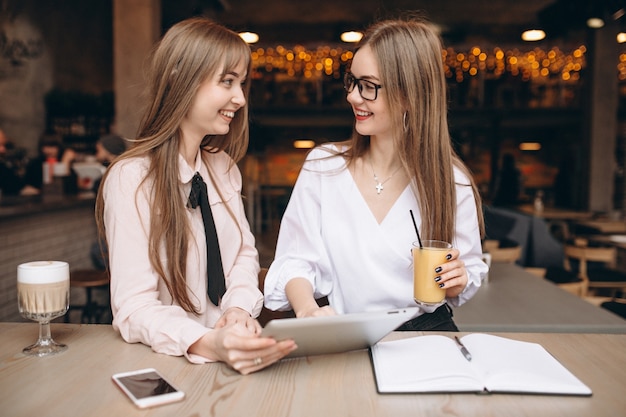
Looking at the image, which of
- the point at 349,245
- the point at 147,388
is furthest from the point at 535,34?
the point at 147,388

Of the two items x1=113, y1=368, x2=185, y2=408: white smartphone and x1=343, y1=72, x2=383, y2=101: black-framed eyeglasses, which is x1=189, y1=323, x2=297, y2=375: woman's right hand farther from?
x1=343, y1=72, x2=383, y2=101: black-framed eyeglasses

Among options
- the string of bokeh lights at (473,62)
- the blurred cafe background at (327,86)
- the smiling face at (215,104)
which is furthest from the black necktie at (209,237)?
the string of bokeh lights at (473,62)

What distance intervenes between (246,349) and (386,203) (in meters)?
0.86

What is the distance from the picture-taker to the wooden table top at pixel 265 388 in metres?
1.08

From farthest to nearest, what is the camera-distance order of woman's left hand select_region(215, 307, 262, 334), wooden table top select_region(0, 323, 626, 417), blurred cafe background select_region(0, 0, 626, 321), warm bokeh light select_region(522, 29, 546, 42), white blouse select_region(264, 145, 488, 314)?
warm bokeh light select_region(522, 29, 546, 42) → blurred cafe background select_region(0, 0, 626, 321) → white blouse select_region(264, 145, 488, 314) → woman's left hand select_region(215, 307, 262, 334) → wooden table top select_region(0, 323, 626, 417)

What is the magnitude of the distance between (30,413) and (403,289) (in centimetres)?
112

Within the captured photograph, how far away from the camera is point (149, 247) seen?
1.61 m

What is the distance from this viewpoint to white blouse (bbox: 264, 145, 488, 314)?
1.80 metres

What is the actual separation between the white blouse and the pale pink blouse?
160mm

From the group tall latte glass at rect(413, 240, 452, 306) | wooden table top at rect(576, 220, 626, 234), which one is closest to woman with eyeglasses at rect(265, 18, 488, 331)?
tall latte glass at rect(413, 240, 452, 306)

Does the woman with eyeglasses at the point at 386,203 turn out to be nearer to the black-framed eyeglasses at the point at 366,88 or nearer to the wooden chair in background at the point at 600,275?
the black-framed eyeglasses at the point at 366,88

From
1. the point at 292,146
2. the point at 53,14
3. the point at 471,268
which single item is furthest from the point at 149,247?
the point at 292,146

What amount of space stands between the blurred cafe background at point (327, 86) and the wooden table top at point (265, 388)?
4.89 m

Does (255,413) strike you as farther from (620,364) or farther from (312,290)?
(620,364)
